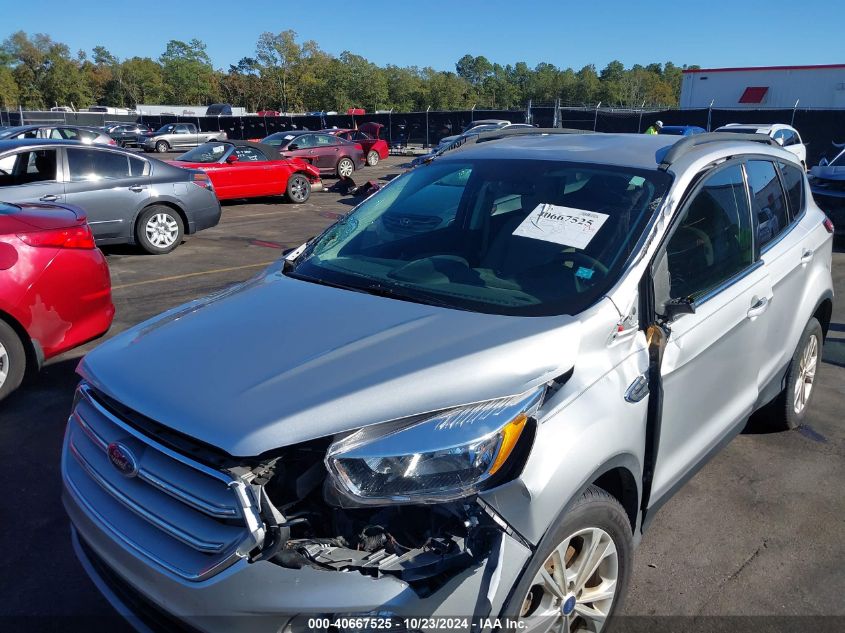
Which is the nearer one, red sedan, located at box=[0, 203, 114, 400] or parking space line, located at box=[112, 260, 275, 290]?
red sedan, located at box=[0, 203, 114, 400]

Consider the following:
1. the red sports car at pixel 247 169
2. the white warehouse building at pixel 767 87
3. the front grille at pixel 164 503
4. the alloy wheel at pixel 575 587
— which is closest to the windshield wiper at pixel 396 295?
the alloy wheel at pixel 575 587

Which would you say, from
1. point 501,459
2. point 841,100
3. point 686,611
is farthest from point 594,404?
point 841,100

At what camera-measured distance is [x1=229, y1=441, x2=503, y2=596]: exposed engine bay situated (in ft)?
6.20

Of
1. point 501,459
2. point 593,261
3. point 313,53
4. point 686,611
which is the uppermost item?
point 313,53

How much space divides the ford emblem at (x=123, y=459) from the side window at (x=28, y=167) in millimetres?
8210

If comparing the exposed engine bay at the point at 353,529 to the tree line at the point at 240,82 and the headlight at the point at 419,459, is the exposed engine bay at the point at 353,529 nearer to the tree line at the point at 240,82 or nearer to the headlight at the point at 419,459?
the headlight at the point at 419,459

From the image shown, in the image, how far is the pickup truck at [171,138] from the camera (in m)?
35.9

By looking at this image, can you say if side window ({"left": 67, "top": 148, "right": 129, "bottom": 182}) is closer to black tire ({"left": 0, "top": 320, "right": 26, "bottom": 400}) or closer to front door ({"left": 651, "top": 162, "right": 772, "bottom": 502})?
black tire ({"left": 0, "top": 320, "right": 26, "bottom": 400})

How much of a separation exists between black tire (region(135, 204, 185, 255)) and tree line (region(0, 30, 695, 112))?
273 feet

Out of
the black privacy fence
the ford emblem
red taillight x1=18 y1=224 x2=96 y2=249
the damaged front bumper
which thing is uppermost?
the black privacy fence

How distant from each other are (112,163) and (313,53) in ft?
313

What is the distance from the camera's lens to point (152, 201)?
10031mm

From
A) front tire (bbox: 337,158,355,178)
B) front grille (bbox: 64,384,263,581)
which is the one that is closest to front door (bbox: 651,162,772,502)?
front grille (bbox: 64,384,263,581)

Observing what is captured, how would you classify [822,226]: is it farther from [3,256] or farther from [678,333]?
[3,256]
